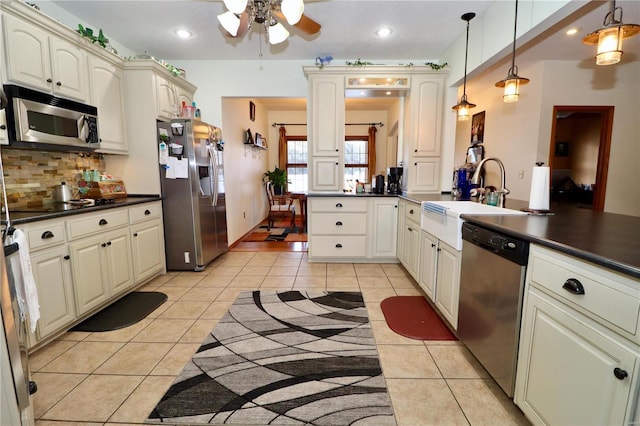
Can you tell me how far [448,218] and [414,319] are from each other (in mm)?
906

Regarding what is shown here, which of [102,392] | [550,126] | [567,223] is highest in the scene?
[550,126]

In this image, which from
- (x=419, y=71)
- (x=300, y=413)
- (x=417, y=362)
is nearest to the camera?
(x=300, y=413)

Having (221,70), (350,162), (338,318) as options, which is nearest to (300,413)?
(338,318)

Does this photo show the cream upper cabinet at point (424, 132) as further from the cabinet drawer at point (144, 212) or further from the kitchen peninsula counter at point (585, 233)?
the cabinet drawer at point (144, 212)

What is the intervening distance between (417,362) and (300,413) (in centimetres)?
83

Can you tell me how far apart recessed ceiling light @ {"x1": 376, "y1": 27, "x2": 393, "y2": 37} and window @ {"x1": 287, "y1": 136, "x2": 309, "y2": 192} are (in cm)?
443

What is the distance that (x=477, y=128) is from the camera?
5895mm

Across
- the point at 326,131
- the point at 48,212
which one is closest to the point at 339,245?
the point at 326,131

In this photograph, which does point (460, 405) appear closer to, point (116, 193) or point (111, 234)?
point (111, 234)

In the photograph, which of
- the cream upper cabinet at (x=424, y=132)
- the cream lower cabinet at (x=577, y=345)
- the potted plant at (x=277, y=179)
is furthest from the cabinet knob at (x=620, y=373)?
the potted plant at (x=277, y=179)

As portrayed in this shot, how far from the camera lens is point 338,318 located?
2.36 meters

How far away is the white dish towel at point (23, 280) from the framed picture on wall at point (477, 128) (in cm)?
664

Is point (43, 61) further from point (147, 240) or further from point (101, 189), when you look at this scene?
point (147, 240)

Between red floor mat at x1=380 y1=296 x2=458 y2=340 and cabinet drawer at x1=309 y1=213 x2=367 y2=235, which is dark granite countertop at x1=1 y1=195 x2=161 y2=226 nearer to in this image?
cabinet drawer at x1=309 y1=213 x2=367 y2=235
